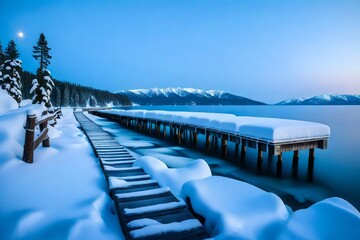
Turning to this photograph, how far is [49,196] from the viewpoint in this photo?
410 centimetres

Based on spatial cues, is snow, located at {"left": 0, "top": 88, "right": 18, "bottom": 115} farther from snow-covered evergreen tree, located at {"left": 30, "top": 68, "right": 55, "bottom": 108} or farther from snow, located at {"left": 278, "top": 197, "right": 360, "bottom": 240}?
snow-covered evergreen tree, located at {"left": 30, "top": 68, "right": 55, "bottom": 108}

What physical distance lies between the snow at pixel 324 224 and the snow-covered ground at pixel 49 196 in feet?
7.90

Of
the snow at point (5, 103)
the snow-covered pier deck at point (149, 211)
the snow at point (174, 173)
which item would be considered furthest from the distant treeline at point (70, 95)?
the snow-covered pier deck at point (149, 211)

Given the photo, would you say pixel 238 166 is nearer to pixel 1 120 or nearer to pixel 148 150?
pixel 148 150

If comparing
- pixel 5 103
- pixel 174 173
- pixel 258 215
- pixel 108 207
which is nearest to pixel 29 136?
pixel 108 207

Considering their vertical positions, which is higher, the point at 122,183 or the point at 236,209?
the point at 236,209

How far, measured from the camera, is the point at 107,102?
445 feet

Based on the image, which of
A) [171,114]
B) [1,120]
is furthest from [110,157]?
[171,114]

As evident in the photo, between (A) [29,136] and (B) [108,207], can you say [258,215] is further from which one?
(A) [29,136]

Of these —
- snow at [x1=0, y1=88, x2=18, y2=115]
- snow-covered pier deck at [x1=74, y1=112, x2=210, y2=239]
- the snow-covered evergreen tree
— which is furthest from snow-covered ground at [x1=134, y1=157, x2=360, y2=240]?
the snow-covered evergreen tree

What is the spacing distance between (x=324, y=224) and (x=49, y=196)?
4435 mm

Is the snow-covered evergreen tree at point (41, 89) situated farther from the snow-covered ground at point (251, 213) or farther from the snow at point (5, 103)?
the snow-covered ground at point (251, 213)

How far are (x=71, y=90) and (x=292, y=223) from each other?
111 meters

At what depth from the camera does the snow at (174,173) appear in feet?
16.5
